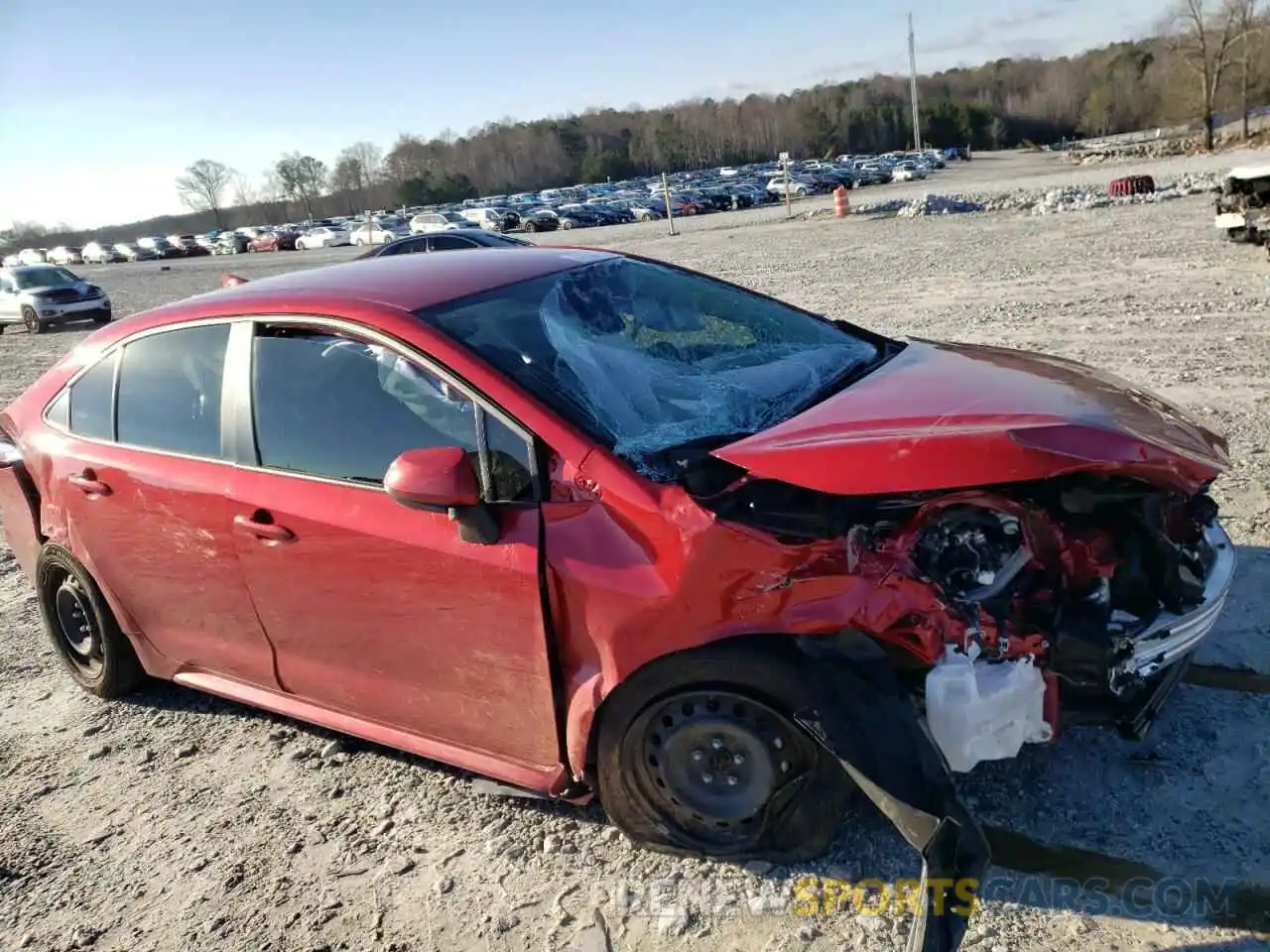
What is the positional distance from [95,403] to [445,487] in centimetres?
219

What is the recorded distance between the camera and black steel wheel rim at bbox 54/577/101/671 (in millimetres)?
4117

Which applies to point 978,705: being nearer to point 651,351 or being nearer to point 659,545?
point 659,545

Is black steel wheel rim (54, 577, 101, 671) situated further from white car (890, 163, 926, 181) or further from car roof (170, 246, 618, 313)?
white car (890, 163, 926, 181)

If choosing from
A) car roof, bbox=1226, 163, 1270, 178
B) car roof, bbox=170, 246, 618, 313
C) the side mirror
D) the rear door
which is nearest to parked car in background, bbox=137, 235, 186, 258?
car roof, bbox=1226, 163, 1270, 178

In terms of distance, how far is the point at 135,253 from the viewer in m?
64.2

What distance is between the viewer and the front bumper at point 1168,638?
248cm

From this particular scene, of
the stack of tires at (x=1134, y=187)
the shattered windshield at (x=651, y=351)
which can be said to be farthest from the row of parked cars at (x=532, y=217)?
the shattered windshield at (x=651, y=351)

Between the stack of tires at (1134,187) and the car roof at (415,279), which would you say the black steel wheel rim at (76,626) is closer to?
the car roof at (415,279)

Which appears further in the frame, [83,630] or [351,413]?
[83,630]

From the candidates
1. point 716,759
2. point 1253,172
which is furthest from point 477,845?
point 1253,172

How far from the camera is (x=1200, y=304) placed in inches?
364

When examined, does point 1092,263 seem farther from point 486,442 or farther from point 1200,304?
point 486,442

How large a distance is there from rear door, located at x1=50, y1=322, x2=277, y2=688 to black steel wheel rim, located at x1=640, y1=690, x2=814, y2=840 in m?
1.52

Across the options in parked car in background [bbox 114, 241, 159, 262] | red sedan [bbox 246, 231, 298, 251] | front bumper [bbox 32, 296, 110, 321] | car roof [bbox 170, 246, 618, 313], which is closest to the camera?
car roof [bbox 170, 246, 618, 313]
